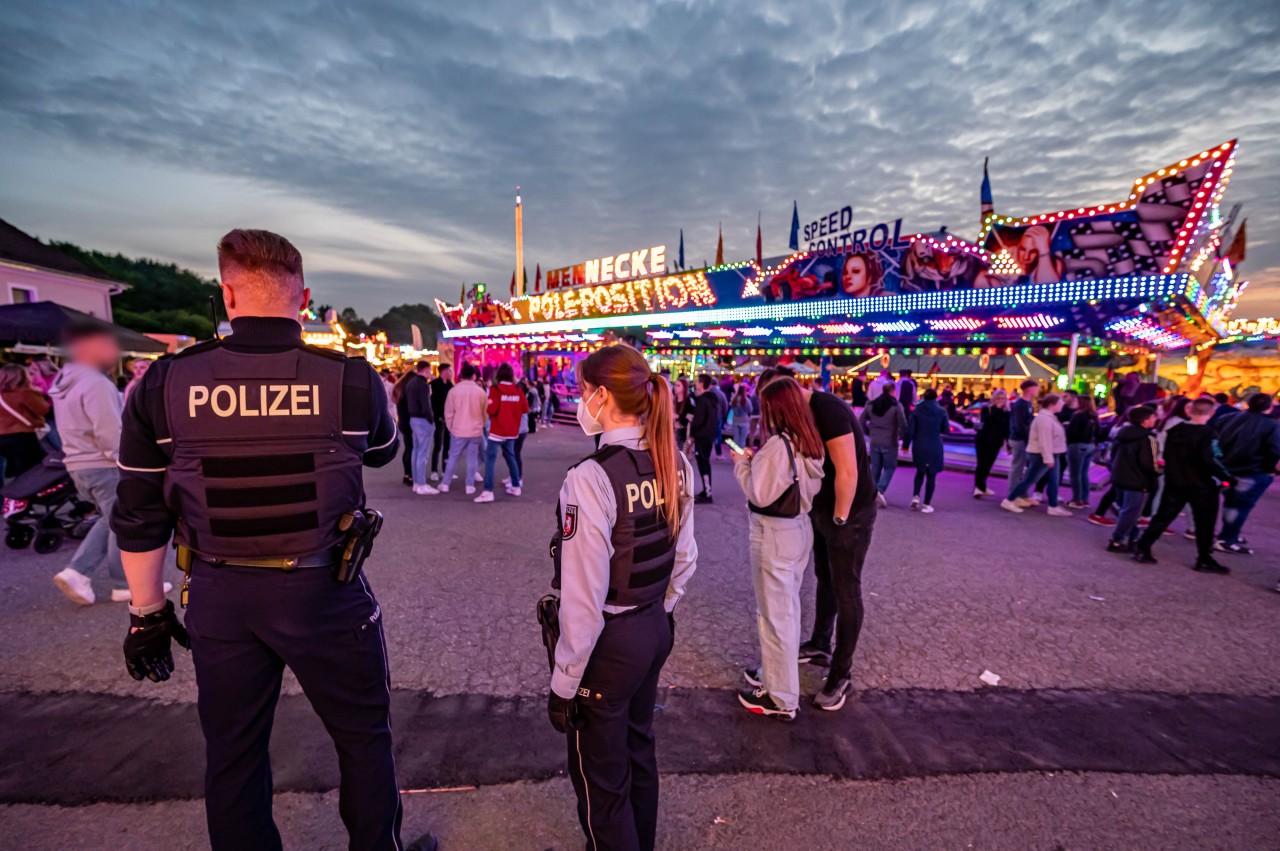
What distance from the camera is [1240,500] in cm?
683

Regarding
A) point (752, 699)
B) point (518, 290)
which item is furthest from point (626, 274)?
point (752, 699)

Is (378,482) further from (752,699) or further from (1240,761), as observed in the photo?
(1240,761)

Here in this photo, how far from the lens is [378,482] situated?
953cm

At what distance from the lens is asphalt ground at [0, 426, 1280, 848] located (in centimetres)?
246

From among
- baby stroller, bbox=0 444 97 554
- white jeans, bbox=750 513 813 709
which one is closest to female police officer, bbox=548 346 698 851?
white jeans, bbox=750 513 813 709

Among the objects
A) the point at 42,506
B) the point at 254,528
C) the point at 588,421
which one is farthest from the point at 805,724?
the point at 42,506

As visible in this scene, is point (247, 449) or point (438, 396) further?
point (438, 396)

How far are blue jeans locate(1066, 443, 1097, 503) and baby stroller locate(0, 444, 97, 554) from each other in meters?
12.9

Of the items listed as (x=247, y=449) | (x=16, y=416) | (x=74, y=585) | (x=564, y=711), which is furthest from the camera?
(x=16, y=416)

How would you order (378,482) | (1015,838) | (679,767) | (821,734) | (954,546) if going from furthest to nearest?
(378,482)
(954,546)
(821,734)
(679,767)
(1015,838)

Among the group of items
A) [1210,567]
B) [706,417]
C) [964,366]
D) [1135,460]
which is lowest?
[1210,567]

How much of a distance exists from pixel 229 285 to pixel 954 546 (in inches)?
286

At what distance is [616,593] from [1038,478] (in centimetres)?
917

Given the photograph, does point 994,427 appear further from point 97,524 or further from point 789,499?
point 97,524
